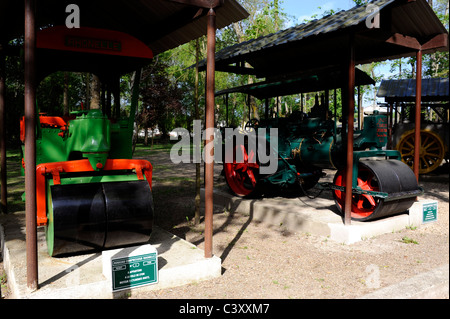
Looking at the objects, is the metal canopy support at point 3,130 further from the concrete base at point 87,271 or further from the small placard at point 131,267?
the small placard at point 131,267

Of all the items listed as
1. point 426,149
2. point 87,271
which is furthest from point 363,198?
point 426,149

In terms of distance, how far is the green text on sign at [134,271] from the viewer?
344 cm

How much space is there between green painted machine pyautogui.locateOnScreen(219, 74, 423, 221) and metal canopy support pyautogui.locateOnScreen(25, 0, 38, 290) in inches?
174

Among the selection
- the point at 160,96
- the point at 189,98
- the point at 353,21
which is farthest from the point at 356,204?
the point at 189,98

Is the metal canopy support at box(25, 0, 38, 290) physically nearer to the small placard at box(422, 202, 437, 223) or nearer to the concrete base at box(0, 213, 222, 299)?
the concrete base at box(0, 213, 222, 299)

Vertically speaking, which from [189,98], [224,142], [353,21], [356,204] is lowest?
[356,204]

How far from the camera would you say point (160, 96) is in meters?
23.2

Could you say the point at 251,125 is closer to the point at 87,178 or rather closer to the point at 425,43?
the point at 425,43

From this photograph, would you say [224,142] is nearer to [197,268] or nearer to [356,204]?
[356,204]

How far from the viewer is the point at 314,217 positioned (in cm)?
613

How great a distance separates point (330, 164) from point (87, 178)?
440 cm

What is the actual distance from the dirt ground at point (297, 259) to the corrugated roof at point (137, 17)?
3024mm

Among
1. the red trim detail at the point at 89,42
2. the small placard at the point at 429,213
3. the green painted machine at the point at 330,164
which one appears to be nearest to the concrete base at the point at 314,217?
the small placard at the point at 429,213

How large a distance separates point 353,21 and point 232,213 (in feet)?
13.4
